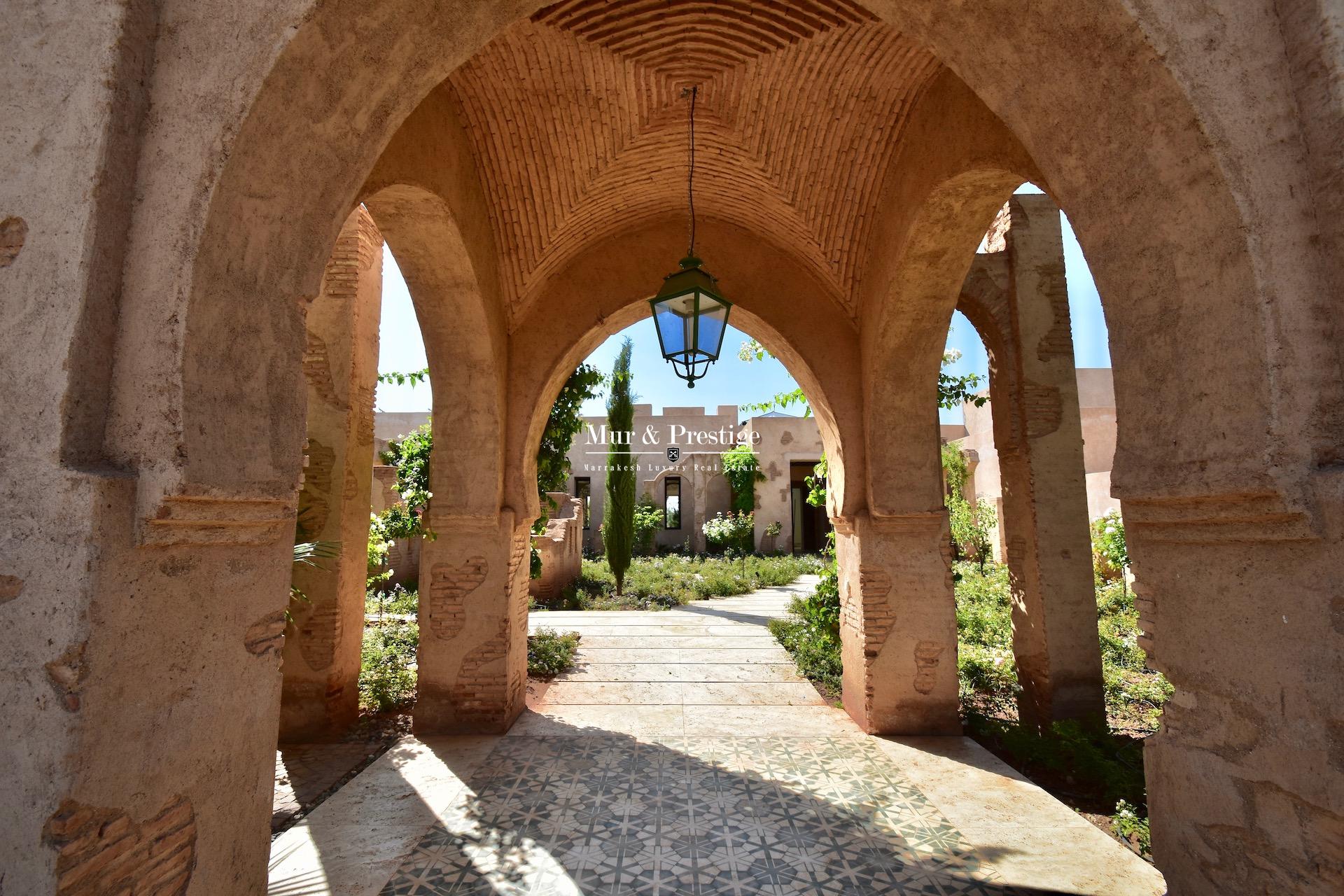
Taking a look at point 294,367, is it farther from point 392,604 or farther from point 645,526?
point 645,526

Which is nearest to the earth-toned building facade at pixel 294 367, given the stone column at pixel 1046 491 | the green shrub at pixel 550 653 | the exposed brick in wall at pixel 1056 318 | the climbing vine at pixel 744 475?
the stone column at pixel 1046 491

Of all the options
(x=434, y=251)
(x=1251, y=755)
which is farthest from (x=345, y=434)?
(x=1251, y=755)

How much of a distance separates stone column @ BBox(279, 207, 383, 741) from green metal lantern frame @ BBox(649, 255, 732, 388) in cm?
308

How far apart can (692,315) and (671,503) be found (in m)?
18.9

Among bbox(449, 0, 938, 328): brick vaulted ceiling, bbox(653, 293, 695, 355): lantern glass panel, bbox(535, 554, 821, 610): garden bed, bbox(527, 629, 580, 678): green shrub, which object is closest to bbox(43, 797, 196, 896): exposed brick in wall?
bbox(653, 293, 695, 355): lantern glass panel

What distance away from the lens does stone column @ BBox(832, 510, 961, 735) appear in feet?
17.6

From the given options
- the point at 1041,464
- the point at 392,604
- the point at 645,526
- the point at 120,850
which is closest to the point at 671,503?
the point at 645,526

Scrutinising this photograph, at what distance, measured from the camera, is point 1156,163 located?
6.56 ft

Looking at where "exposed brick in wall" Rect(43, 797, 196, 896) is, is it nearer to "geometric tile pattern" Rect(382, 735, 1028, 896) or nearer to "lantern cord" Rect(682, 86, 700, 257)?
"geometric tile pattern" Rect(382, 735, 1028, 896)

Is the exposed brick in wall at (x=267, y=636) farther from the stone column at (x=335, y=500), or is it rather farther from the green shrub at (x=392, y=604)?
the green shrub at (x=392, y=604)

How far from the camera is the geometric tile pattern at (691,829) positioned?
3.21 metres

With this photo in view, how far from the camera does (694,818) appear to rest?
390 cm

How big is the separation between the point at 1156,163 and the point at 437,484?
511cm

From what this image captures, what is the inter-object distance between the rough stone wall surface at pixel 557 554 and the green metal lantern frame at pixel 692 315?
7.83 metres
